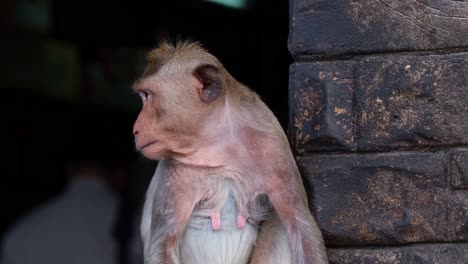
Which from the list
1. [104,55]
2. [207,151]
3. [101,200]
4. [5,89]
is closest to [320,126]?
[207,151]

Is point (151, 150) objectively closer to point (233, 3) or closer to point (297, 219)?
point (297, 219)

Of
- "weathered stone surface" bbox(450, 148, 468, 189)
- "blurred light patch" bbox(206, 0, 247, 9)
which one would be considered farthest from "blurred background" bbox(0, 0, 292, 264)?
"weathered stone surface" bbox(450, 148, 468, 189)

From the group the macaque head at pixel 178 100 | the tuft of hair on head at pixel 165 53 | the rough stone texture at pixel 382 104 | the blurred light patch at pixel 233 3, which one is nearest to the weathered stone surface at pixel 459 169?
the rough stone texture at pixel 382 104

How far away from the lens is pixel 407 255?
4.08 meters

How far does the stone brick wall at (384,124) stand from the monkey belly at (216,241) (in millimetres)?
314

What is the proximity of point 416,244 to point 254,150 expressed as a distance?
0.71 meters

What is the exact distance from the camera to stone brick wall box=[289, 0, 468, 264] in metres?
4.04

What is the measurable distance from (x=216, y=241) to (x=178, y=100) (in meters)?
0.57

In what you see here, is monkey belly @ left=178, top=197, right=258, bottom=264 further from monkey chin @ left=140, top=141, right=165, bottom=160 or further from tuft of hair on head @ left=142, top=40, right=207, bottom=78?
tuft of hair on head @ left=142, top=40, right=207, bottom=78

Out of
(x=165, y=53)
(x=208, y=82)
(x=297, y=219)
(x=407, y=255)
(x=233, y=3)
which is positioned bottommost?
(x=407, y=255)

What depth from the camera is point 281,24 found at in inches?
322

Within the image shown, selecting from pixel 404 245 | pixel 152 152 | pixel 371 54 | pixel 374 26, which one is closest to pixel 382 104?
pixel 371 54

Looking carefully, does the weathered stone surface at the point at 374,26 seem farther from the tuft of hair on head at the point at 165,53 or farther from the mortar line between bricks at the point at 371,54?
the tuft of hair on head at the point at 165,53

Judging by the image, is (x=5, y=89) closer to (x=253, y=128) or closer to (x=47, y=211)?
(x=47, y=211)
